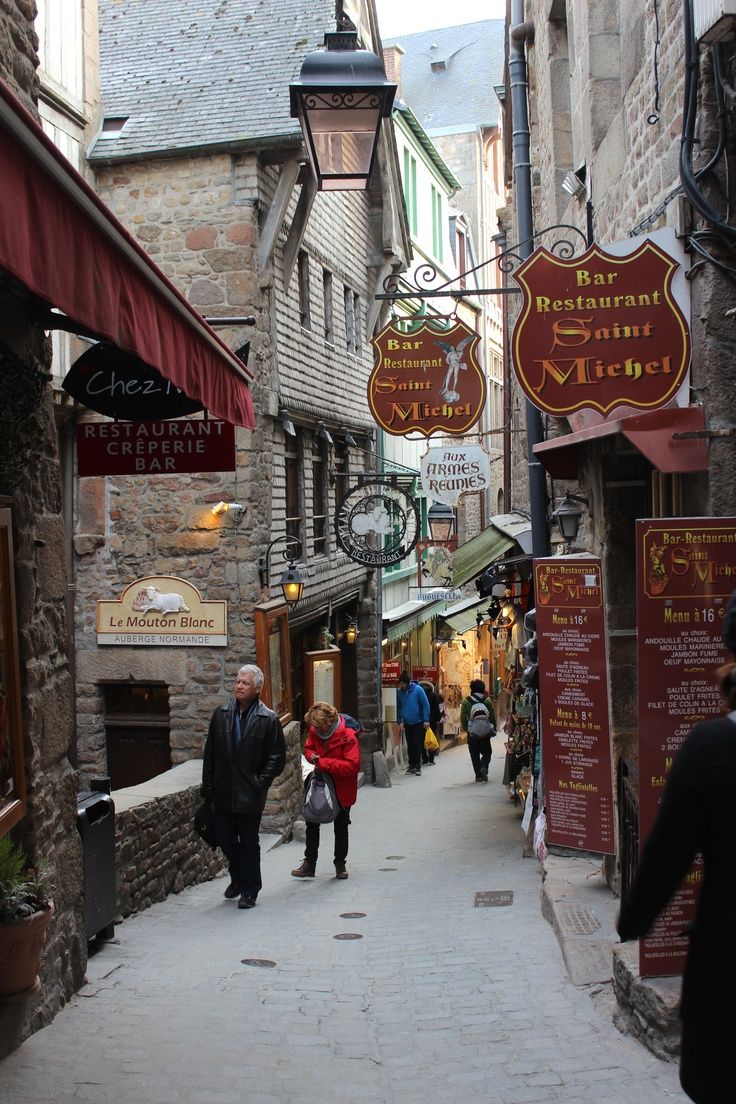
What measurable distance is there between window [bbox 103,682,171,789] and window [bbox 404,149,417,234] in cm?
1587

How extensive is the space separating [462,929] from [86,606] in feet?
26.4

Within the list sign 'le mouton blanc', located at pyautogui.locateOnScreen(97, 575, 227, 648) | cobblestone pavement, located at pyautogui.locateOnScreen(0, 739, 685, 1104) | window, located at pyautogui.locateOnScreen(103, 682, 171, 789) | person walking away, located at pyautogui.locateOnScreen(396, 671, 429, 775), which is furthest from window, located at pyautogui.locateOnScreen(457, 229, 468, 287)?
cobblestone pavement, located at pyautogui.locateOnScreen(0, 739, 685, 1104)

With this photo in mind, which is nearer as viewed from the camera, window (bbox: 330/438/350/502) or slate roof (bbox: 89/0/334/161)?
slate roof (bbox: 89/0/334/161)

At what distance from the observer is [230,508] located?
45.9 feet

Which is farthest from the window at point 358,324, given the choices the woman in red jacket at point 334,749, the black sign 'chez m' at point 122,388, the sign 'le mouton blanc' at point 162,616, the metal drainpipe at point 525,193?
the black sign 'chez m' at point 122,388

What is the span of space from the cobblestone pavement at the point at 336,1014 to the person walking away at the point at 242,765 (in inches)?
22.8

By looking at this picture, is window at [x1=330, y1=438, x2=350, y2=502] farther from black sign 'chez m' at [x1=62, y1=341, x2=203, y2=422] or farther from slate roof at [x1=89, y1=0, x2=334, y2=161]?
black sign 'chez m' at [x1=62, y1=341, x2=203, y2=422]

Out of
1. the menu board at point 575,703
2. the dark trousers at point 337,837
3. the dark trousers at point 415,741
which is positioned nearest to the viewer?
the menu board at point 575,703

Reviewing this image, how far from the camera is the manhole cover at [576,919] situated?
6477 mm

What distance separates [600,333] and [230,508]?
817 centimetres

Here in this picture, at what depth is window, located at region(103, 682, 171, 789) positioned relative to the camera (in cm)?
1445

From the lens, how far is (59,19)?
1285cm

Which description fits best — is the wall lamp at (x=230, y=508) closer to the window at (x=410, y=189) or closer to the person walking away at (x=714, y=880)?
the person walking away at (x=714, y=880)

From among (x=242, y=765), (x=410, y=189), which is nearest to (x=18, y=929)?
(x=242, y=765)
